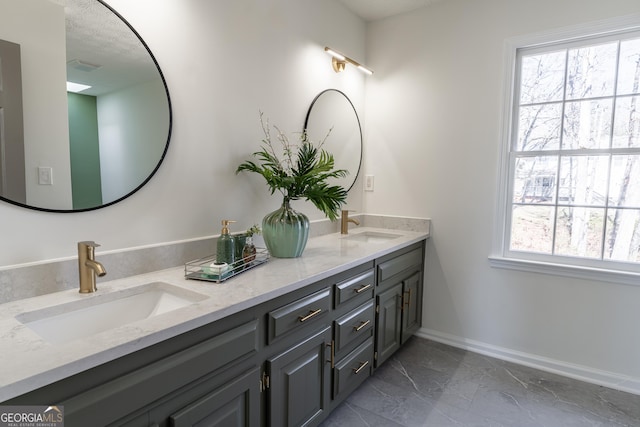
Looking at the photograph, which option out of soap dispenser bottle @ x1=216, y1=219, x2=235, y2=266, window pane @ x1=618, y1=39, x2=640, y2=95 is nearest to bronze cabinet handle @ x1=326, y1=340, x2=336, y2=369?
soap dispenser bottle @ x1=216, y1=219, x2=235, y2=266

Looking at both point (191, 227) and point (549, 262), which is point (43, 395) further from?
point (549, 262)

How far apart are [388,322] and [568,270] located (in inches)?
47.5

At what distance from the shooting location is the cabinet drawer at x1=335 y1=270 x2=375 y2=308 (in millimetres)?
1727

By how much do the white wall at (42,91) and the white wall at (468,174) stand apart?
7.22 ft

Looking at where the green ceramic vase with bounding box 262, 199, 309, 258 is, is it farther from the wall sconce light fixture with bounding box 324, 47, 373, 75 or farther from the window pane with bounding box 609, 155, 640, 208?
the window pane with bounding box 609, 155, 640, 208

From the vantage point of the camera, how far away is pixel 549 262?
2.36m

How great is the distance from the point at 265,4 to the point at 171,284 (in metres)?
1.63

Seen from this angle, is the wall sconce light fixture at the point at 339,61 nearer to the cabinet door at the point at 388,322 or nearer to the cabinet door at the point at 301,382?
the cabinet door at the point at 388,322

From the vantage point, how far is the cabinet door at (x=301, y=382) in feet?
4.50

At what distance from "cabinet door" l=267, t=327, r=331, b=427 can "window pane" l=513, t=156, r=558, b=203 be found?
1700mm

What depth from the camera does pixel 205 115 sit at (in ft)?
5.71

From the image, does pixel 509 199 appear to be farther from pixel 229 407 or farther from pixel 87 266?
pixel 87 266

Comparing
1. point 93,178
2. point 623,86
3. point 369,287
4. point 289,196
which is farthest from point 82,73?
point 623,86

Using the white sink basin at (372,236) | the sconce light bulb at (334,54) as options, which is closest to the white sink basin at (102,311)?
the white sink basin at (372,236)
